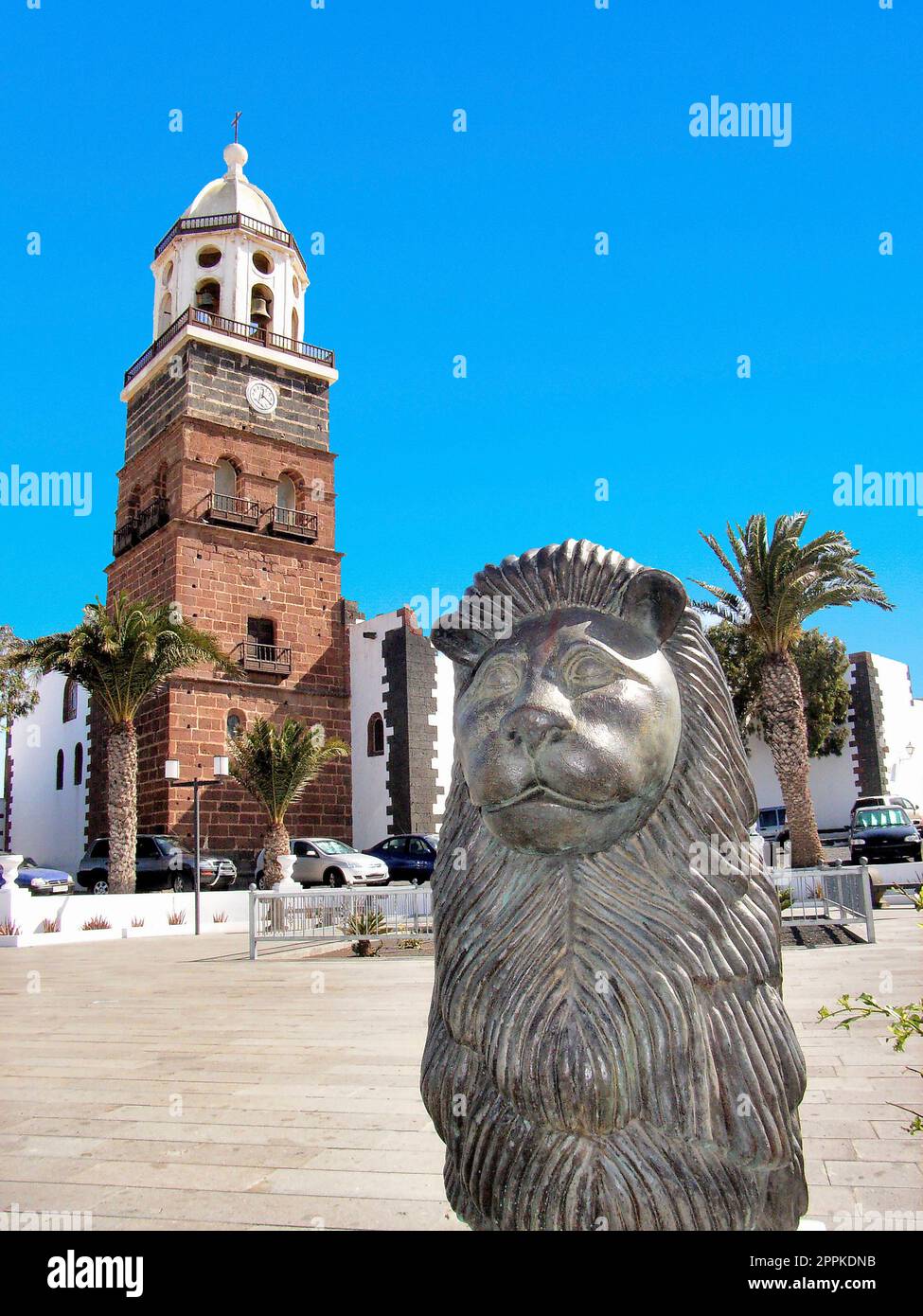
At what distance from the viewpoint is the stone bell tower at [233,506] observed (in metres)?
21.3

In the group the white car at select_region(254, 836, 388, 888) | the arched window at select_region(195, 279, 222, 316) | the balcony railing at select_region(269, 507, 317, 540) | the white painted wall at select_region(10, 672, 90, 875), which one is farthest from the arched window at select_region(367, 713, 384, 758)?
the arched window at select_region(195, 279, 222, 316)

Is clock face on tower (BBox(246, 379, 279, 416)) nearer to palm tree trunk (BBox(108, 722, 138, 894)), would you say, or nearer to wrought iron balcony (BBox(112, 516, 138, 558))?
wrought iron balcony (BBox(112, 516, 138, 558))

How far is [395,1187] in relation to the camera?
2852 millimetres

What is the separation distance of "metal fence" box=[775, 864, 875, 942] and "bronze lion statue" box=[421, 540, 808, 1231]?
28.9 ft

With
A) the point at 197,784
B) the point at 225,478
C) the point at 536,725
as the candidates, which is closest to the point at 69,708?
the point at 225,478

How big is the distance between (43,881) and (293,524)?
10077mm

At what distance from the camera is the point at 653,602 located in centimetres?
162

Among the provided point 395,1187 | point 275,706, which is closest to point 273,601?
point 275,706

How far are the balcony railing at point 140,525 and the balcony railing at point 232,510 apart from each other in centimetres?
111

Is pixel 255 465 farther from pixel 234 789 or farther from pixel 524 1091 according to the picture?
pixel 524 1091

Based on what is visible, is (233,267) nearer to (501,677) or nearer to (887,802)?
(887,802)

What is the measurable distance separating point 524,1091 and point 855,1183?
184cm

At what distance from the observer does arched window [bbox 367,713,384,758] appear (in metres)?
23.8

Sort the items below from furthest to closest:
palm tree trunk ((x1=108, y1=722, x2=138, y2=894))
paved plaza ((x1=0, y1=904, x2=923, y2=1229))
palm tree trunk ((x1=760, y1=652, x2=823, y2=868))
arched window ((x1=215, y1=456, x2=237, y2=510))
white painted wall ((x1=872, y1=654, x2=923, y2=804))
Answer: white painted wall ((x1=872, y1=654, x2=923, y2=804)) → arched window ((x1=215, y1=456, x2=237, y2=510)) → palm tree trunk ((x1=760, y1=652, x2=823, y2=868)) → palm tree trunk ((x1=108, y1=722, x2=138, y2=894)) → paved plaza ((x1=0, y1=904, x2=923, y2=1229))
